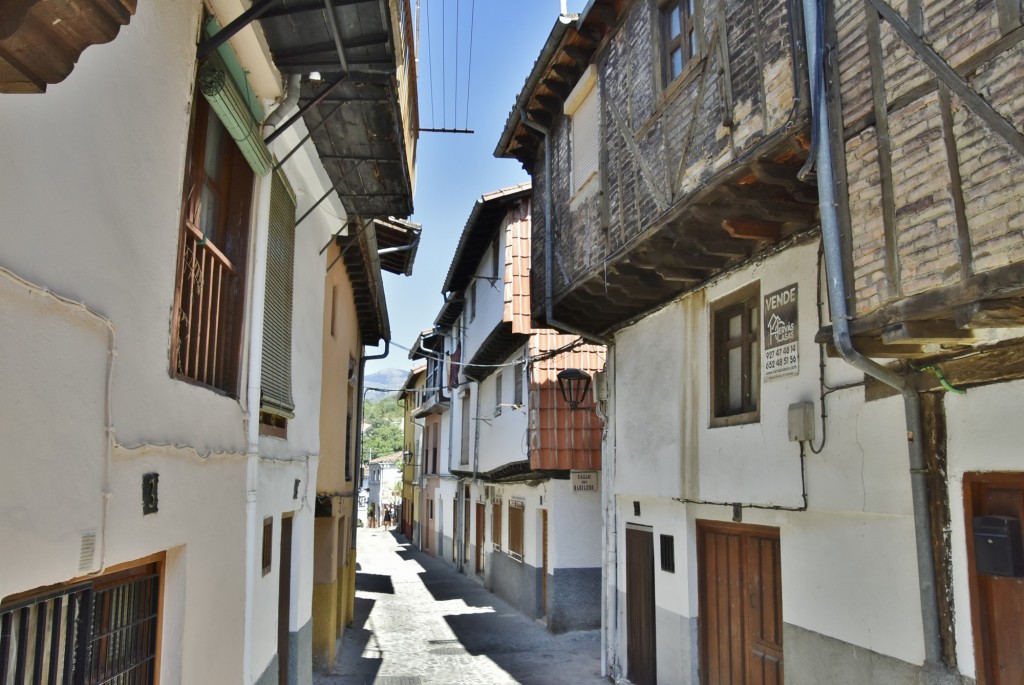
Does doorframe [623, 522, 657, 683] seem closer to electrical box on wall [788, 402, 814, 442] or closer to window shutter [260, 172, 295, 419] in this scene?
electrical box on wall [788, 402, 814, 442]

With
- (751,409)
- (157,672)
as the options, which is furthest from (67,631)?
(751,409)

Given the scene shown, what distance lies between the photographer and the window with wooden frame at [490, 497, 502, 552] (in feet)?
65.5

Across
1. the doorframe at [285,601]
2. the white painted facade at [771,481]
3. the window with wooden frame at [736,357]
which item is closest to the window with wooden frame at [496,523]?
the white painted facade at [771,481]

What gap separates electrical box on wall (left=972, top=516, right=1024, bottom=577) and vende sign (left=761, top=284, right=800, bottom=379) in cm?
238

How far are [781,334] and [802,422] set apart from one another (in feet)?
3.16

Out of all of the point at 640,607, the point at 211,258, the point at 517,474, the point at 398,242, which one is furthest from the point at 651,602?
the point at 398,242

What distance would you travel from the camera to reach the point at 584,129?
383 inches

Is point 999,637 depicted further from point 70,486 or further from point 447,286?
point 447,286

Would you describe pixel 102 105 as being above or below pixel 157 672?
above

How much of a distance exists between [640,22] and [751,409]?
13.3 ft

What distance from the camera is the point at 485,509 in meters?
22.0

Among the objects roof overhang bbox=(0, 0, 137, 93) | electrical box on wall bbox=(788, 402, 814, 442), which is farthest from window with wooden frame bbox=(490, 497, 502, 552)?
roof overhang bbox=(0, 0, 137, 93)

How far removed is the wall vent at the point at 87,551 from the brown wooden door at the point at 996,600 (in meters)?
4.64

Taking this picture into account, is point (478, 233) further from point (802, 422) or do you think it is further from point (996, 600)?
point (996, 600)
